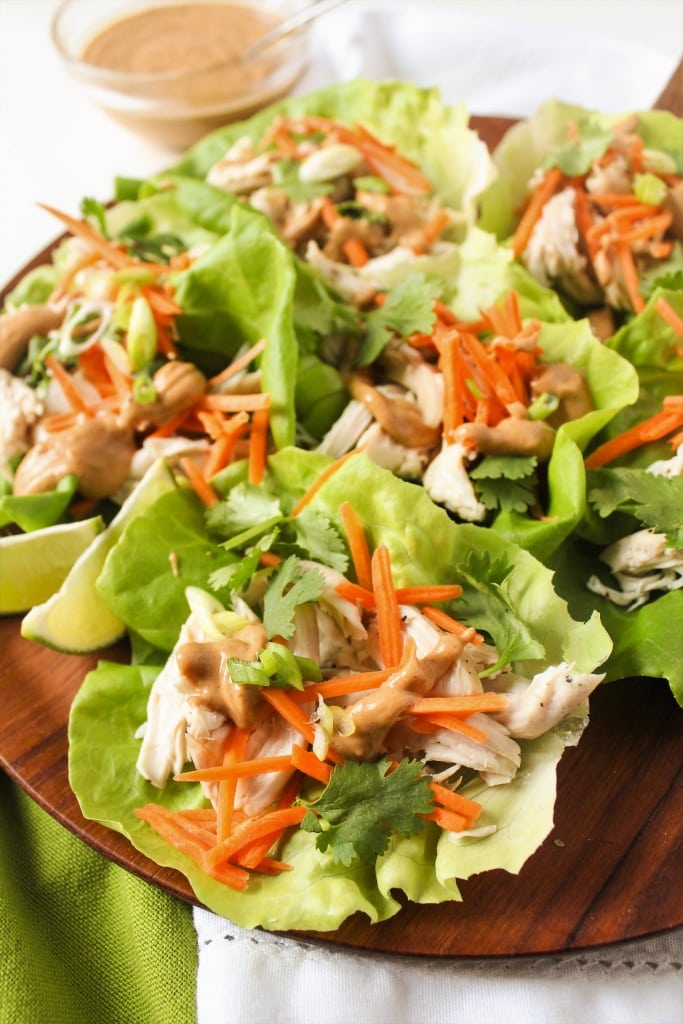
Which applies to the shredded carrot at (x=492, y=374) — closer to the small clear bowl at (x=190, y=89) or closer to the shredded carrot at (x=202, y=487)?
the shredded carrot at (x=202, y=487)

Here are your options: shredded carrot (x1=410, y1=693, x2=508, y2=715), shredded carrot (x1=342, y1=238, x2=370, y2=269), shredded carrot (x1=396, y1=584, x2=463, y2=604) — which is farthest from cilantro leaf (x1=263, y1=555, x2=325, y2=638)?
shredded carrot (x1=342, y1=238, x2=370, y2=269)

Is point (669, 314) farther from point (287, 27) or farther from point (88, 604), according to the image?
point (287, 27)

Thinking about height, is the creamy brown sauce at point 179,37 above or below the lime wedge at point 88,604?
above

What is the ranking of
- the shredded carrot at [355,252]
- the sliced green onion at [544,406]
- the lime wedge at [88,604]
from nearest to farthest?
the lime wedge at [88,604] → the sliced green onion at [544,406] → the shredded carrot at [355,252]

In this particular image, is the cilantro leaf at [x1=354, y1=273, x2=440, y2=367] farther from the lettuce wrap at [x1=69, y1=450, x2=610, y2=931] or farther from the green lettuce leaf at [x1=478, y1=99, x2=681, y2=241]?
the green lettuce leaf at [x1=478, y1=99, x2=681, y2=241]

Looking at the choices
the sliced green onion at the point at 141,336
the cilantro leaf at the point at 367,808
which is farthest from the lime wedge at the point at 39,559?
the cilantro leaf at the point at 367,808
